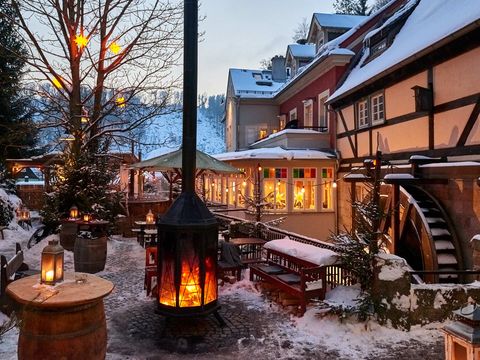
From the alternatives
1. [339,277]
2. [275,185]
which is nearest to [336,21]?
[275,185]

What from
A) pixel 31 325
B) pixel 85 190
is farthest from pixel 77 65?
pixel 31 325

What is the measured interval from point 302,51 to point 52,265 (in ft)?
66.1

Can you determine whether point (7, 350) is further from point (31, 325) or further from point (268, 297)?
point (268, 297)

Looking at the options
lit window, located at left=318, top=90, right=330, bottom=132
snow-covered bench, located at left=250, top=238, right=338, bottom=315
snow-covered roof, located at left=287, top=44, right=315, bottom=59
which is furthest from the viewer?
snow-covered roof, located at left=287, top=44, right=315, bottom=59

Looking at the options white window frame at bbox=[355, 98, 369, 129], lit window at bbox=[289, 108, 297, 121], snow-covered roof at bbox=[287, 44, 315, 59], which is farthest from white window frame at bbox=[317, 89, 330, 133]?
snow-covered roof at bbox=[287, 44, 315, 59]

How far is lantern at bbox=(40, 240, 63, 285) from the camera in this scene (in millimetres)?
3977

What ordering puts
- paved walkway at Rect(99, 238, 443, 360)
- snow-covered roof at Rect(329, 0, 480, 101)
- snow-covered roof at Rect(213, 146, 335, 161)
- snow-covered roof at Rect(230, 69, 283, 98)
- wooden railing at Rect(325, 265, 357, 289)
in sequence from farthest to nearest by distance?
snow-covered roof at Rect(230, 69, 283, 98) → snow-covered roof at Rect(213, 146, 335, 161) → snow-covered roof at Rect(329, 0, 480, 101) → wooden railing at Rect(325, 265, 357, 289) → paved walkway at Rect(99, 238, 443, 360)

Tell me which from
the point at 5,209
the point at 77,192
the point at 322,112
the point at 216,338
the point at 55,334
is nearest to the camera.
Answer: the point at 55,334

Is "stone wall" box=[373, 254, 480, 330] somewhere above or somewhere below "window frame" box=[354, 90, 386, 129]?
below

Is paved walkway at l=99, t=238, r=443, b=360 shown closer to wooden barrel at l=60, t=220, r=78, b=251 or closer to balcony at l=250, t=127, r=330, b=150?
wooden barrel at l=60, t=220, r=78, b=251

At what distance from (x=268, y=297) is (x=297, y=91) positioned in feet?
48.0

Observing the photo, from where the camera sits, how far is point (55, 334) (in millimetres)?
3457

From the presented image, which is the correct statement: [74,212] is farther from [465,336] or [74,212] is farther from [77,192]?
[465,336]

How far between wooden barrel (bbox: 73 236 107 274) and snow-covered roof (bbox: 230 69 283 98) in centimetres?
1660
